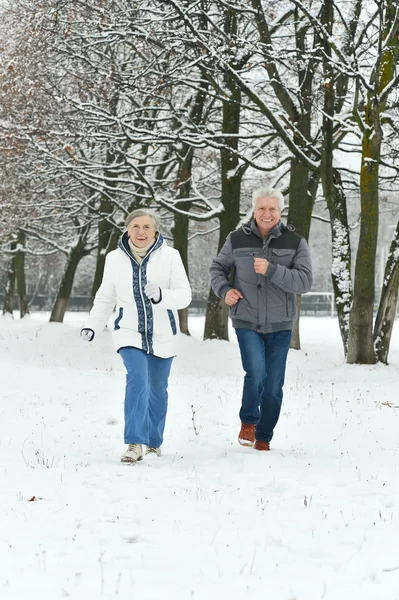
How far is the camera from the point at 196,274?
232 feet

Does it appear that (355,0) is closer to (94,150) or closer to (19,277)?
(94,150)

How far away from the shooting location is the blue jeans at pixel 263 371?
5.78 meters

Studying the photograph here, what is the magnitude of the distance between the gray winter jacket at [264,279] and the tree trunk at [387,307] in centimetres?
624

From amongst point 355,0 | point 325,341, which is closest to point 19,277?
point 325,341

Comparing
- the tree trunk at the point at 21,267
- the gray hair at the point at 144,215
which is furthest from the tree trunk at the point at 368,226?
the tree trunk at the point at 21,267

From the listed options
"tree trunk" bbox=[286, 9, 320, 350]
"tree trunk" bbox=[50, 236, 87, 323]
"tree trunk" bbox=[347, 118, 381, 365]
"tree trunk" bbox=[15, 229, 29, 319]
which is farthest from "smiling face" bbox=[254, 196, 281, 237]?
"tree trunk" bbox=[15, 229, 29, 319]

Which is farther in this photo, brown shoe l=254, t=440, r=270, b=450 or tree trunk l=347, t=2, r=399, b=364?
tree trunk l=347, t=2, r=399, b=364

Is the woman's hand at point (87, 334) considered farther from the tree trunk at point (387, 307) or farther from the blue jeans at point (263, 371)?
the tree trunk at point (387, 307)

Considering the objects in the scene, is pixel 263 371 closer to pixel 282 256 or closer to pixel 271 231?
pixel 282 256

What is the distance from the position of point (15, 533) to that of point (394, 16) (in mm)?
10157

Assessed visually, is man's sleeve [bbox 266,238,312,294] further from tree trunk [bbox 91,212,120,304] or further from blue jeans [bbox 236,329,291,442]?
tree trunk [bbox 91,212,120,304]

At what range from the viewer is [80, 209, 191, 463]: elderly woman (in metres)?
5.39

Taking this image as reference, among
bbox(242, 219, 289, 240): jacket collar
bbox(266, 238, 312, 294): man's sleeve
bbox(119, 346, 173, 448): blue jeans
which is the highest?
bbox(242, 219, 289, 240): jacket collar

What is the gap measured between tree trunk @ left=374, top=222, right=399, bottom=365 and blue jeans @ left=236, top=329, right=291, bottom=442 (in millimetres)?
6237
